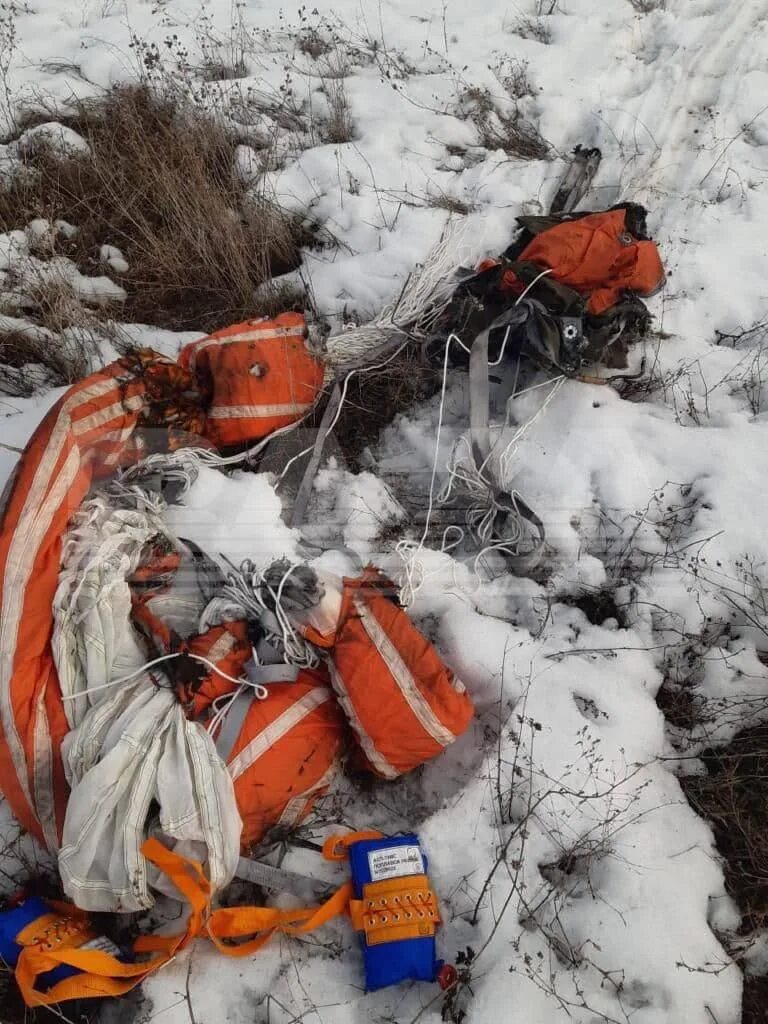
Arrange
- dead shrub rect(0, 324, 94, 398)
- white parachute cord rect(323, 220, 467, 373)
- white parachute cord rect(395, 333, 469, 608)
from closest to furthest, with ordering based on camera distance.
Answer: white parachute cord rect(395, 333, 469, 608), white parachute cord rect(323, 220, 467, 373), dead shrub rect(0, 324, 94, 398)

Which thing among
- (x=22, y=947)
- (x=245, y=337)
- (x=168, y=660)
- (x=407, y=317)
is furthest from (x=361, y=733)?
(x=407, y=317)

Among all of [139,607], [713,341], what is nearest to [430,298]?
[713,341]

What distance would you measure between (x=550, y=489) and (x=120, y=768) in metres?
1.75

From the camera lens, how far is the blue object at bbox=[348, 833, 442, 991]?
5.46 feet

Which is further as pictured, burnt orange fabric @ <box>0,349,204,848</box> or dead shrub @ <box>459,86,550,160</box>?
dead shrub @ <box>459,86,550,160</box>

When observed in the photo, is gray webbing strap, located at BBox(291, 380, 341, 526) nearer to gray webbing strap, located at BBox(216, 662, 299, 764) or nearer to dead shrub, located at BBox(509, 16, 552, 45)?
gray webbing strap, located at BBox(216, 662, 299, 764)

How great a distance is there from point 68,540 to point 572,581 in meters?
1.69

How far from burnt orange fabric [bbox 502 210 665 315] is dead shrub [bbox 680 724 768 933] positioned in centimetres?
170

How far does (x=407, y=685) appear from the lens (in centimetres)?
186

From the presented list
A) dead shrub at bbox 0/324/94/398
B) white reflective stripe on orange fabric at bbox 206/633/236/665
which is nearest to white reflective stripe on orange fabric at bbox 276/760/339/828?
white reflective stripe on orange fabric at bbox 206/633/236/665

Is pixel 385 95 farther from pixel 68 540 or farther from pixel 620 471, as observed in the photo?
pixel 68 540

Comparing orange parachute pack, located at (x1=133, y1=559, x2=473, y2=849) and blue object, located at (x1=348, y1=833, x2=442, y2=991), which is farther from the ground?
orange parachute pack, located at (x1=133, y1=559, x2=473, y2=849)

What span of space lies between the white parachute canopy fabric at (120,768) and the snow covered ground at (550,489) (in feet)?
1.06

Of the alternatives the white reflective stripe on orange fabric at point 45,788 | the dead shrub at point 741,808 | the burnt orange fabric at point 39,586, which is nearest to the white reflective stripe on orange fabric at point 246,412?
the burnt orange fabric at point 39,586
